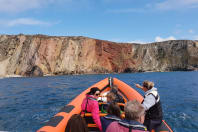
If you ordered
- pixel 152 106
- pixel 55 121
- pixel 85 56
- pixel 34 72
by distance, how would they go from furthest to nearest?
pixel 85 56, pixel 34 72, pixel 55 121, pixel 152 106

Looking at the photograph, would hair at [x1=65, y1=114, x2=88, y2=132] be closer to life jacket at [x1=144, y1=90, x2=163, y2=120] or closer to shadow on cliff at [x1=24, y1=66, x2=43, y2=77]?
life jacket at [x1=144, y1=90, x2=163, y2=120]

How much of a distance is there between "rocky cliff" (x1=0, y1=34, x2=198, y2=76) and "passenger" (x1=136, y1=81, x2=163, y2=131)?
1822 inches

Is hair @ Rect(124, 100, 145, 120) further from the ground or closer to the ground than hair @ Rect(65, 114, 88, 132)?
further from the ground

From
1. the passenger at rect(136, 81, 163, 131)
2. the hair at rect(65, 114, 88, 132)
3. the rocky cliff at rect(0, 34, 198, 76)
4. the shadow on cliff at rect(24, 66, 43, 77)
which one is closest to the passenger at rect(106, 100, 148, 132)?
the hair at rect(65, 114, 88, 132)

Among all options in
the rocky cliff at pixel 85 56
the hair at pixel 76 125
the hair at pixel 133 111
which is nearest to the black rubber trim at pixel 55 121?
the hair at pixel 76 125

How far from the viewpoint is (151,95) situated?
12.8 ft

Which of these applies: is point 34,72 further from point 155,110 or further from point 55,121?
point 155,110

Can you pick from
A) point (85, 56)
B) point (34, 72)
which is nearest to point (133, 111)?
point (34, 72)

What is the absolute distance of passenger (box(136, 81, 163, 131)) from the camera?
391cm

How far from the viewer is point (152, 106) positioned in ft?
13.0

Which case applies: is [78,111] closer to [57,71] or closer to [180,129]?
[180,129]

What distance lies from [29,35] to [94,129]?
180 ft

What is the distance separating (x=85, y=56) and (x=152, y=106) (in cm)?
5288

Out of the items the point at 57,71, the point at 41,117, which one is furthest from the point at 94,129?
the point at 57,71
